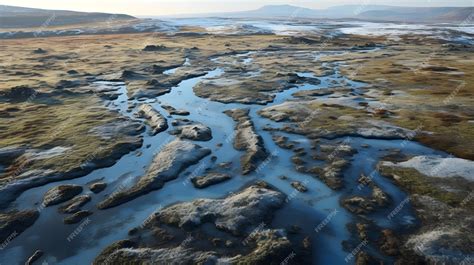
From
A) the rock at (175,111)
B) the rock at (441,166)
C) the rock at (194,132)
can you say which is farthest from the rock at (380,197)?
the rock at (175,111)

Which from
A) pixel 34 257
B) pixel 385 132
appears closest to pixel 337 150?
pixel 385 132

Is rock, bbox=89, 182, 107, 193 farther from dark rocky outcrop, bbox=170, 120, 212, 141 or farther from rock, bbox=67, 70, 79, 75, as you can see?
rock, bbox=67, 70, 79, 75

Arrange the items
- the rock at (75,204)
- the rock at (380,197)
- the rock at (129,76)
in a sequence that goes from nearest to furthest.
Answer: the rock at (380,197)
the rock at (75,204)
the rock at (129,76)

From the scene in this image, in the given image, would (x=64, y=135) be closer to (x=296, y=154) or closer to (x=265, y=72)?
(x=296, y=154)

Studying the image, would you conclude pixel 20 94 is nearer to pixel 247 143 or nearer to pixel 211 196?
pixel 247 143

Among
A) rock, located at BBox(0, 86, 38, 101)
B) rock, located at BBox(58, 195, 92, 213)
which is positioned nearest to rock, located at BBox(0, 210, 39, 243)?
rock, located at BBox(58, 195, 92, 213)

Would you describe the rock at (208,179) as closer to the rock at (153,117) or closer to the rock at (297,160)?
the rock at (297,160)

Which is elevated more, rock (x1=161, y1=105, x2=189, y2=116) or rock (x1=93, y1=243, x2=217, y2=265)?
rock (x1=161, y1=105, x2=189, y2=116)
